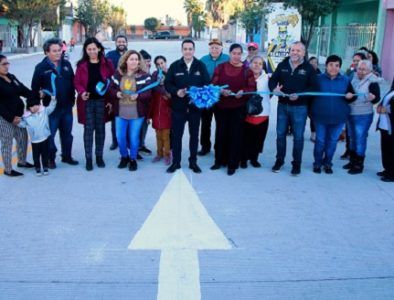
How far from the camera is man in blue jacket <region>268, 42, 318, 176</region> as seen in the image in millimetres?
6129

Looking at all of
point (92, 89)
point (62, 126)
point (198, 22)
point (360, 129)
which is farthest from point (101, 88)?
point (198, 22)

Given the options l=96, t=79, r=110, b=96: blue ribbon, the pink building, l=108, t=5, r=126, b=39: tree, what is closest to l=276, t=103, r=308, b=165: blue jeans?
l=96, t=79, r=110, b=96: blue ribbon

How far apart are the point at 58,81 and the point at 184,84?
1.78 meters

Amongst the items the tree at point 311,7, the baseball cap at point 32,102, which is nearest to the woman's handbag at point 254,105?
the baseball cap at point 32,102

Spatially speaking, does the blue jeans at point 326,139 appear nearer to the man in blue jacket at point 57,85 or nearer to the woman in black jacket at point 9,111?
the man in blue jacket at point 57,85

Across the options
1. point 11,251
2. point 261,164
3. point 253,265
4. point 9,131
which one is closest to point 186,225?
point 253,265

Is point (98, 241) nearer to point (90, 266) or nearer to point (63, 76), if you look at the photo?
point (90, 266)

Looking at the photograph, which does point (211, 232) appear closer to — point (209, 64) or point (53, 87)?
point (53, 87)

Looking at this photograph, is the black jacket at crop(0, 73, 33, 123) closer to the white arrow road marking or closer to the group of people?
the group of people

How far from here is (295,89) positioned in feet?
20.2

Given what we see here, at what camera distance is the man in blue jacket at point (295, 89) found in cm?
613

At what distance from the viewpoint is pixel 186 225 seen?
4.88 metres

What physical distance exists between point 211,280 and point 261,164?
11.3ft

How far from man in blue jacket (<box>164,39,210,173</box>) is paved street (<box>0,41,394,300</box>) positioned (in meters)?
0.71
